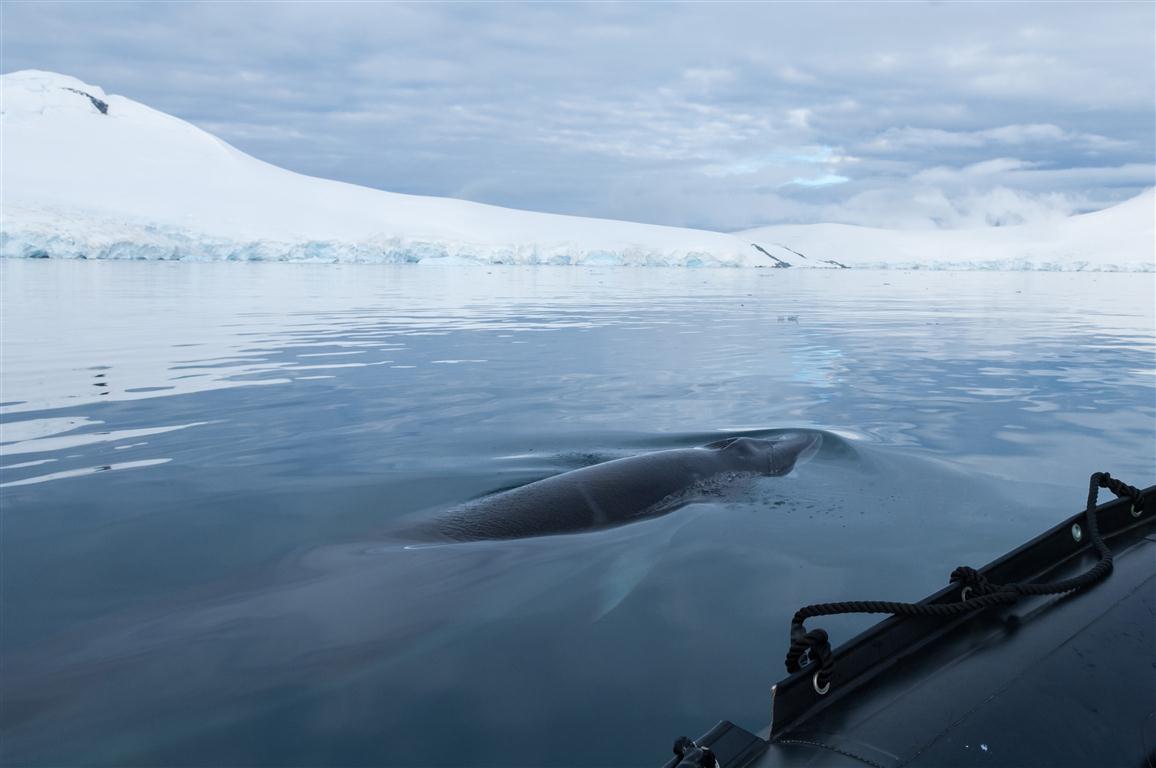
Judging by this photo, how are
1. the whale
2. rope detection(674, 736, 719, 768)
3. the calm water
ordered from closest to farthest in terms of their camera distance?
1. rope detection(674, 736, 719, 768)
2. the calm water
3. the whale

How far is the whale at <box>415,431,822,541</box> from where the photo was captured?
567cm

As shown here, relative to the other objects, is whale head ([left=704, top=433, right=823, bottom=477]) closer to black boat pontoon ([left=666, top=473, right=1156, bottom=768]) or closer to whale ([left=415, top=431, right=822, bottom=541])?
whale ([left=415, top=431, right=822, bottom=541])

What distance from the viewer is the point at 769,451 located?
7.42 metres

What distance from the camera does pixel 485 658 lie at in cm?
399

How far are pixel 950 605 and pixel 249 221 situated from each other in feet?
259

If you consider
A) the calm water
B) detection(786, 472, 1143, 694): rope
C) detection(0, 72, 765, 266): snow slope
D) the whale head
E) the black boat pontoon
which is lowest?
the calm water

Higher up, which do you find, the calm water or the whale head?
the whale head

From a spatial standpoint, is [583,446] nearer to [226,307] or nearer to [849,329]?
[849,329]

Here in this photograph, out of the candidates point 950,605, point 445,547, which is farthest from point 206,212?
point 950,605

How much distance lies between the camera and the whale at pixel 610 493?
5.67 m

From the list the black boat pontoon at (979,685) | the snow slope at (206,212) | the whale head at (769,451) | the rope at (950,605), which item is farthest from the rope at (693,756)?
the snow slope at (206,212)

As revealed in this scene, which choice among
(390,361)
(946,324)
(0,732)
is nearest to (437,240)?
(946,324)

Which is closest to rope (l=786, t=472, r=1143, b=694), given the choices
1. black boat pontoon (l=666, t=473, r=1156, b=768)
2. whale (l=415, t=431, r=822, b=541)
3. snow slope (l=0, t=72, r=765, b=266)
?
black boat pontoon (l=666, t=473, r=1156, b=768)

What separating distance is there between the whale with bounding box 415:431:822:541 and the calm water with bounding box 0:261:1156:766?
0.20 m
